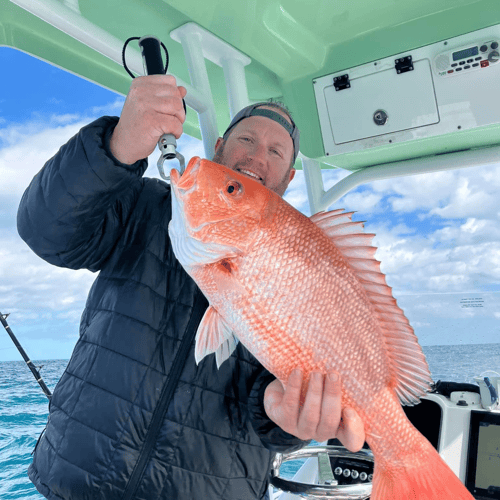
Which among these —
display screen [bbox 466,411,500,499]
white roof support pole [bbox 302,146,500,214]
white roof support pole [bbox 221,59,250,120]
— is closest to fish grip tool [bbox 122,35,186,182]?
white roof support pole [bbox 221,59,250,120]

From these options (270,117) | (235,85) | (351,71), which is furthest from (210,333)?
(351,71)

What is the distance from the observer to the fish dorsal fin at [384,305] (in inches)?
43.8

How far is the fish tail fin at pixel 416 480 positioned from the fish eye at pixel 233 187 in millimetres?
740

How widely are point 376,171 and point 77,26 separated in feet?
6.86

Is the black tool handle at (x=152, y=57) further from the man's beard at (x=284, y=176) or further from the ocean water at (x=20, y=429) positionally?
the ocean water at (x=20, y=429)

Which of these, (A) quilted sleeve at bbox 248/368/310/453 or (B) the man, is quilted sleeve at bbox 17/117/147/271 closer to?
(B) the man

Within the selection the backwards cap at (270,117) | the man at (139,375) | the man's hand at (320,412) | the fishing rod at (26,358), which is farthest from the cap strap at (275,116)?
the fishing rod at (26,358)

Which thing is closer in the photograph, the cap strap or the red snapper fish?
the red snapper fish

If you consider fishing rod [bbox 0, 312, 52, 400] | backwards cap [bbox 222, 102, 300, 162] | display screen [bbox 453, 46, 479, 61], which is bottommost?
fishing rod [bbox 0, 312, 52, 400]

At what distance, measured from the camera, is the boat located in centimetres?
195

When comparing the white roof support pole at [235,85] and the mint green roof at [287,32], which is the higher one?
the mint green roof at [287,32]

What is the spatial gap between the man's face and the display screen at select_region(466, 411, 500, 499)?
1.86m

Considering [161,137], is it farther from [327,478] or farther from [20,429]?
[20,429]

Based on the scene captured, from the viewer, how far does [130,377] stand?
1.30 m
